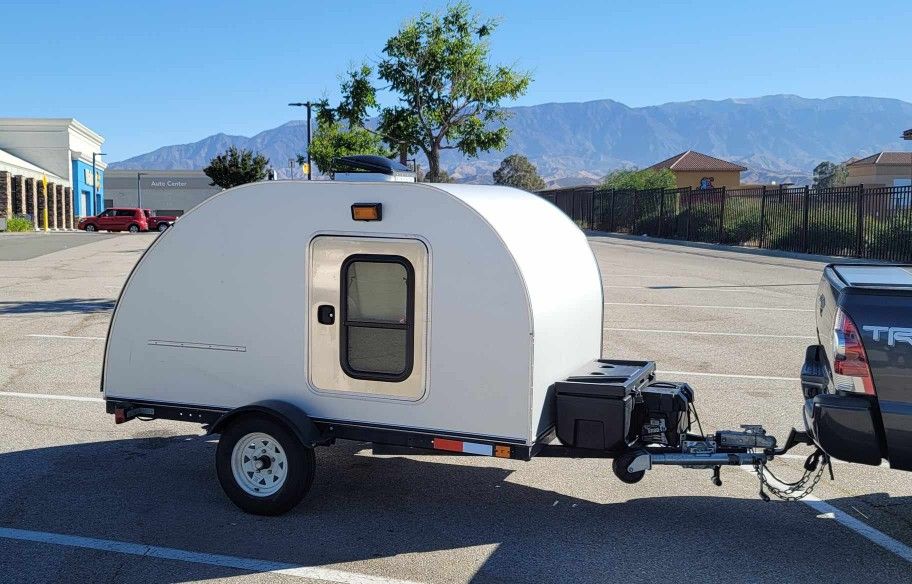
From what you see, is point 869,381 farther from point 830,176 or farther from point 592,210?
point 830,176

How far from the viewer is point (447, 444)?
566 cm

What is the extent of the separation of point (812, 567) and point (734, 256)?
25.1 m

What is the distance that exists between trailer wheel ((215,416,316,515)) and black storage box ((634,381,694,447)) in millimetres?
2122

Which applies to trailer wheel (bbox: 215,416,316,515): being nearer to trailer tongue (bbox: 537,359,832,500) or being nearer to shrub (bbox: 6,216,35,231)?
trailer tongue (bbox: 537,359,832,500)

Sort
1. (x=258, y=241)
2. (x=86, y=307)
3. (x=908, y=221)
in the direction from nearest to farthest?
(x=258, y=241) → (x=86, y=307) → (x=908, y=221)

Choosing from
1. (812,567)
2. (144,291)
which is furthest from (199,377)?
(812,567)

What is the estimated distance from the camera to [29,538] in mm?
5641

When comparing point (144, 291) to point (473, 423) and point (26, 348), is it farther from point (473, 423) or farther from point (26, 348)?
point (26, 348)

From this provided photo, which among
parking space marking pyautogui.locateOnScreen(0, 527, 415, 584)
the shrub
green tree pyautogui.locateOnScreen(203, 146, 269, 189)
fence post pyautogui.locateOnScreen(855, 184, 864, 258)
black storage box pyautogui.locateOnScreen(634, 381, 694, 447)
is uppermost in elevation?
green tree pyautogui.locateOnScreen(203, 146, 269, 189)

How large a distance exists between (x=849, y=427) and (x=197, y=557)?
372 cm

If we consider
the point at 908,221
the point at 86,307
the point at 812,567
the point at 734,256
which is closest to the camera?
the point at 812,567

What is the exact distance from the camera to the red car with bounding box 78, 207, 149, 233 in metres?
58.9

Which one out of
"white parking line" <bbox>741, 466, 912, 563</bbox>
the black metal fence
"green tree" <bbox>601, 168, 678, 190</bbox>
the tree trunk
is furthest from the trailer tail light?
"green tree" <bbox>601, 168, 678, 190</bbox>

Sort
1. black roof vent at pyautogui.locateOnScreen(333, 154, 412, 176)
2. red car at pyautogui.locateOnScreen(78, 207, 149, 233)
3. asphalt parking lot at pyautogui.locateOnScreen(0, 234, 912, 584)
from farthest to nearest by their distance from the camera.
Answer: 1. red car at pyautogui.locateOnScreen(78, 207, 149, 233)
2. black roof vent at pyautogui.locateOnScreen(333, 154, 412, 176)
3. asphalt parking lot at pyautogui.locateOnScreen(0, 234, 912, 584)
